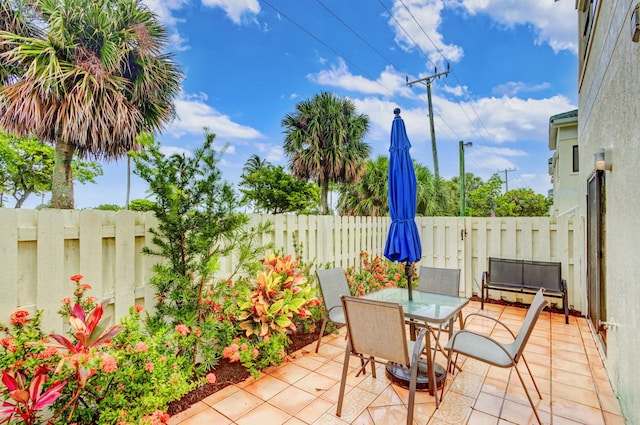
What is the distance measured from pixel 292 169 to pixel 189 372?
12.3 meters

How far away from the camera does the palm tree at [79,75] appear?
7.14 metres

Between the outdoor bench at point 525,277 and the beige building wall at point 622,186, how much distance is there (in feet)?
5.98

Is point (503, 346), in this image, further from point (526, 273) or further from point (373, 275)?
point (526, 273)

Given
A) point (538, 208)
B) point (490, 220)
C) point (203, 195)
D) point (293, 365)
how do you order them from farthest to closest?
point (538, 208)
point (490, 220)
point (293, 365)
point (203, 195)

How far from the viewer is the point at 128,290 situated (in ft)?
8.23

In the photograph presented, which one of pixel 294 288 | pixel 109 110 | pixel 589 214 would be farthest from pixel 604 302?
pixel 109 110

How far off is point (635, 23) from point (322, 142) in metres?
12.2

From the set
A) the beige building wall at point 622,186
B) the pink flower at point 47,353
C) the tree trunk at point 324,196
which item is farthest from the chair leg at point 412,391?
the tree trunk at point 324,196

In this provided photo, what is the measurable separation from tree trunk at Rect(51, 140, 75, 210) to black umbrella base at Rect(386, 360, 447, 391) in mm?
9610

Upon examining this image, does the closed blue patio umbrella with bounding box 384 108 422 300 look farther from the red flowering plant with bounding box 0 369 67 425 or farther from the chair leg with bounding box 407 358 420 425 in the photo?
the red flowering plant with bounding box 0 369 67 425

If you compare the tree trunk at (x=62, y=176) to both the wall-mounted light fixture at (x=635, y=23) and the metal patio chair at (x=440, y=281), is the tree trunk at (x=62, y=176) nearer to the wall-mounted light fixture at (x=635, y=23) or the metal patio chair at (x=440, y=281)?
the metal patio chair at (x=440, y=281)

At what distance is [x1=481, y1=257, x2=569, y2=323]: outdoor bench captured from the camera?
484 centimetres

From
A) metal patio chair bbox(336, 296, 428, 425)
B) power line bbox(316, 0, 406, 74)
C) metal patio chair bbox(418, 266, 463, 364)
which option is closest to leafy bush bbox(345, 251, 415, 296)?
metal patio chair bbox(418, 266, 463, 364)

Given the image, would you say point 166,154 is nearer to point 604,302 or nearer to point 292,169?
point 604,302
